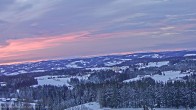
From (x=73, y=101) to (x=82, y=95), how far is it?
768 cm

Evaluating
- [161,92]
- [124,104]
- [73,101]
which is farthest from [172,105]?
[73,101]

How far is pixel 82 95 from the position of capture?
153625 mm

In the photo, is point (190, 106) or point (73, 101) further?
point (73, 101)

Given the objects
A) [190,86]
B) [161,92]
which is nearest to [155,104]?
[161,92]

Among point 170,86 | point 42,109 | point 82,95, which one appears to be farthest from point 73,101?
point 170,86

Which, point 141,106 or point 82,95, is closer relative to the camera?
point 141,106

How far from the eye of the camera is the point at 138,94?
12850 cm

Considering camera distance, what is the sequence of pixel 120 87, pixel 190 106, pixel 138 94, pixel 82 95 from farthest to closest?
pixel 82 95, pixel 120 87, pixel 138 94, pixel 190 106

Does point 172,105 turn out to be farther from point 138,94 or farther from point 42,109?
point 42,109

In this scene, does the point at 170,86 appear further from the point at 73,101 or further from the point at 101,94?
the point at 73,101

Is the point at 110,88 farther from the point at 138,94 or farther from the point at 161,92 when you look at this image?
the point at 161,92

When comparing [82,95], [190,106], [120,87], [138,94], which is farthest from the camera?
[82,95]

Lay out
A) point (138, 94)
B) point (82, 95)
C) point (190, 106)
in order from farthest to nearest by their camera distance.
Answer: point (82, 95)
point (138, 94)
point (190, 106)

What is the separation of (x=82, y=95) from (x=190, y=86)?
48531 mm
